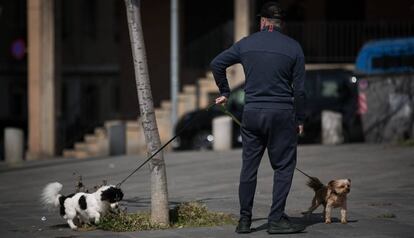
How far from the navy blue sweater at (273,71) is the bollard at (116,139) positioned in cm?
1624

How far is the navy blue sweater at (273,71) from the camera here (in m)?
8.39

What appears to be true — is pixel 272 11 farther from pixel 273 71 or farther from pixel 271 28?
pixel 273 71

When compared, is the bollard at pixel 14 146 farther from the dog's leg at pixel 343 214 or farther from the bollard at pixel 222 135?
the dog's leg at pixel 343 214

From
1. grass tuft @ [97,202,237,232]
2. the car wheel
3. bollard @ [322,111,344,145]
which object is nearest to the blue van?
bollard @ [322,111,344,145]

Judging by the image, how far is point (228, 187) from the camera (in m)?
13.2

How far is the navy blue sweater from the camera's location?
8.39 meters

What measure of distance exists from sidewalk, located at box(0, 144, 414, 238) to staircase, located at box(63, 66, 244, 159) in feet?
14.3

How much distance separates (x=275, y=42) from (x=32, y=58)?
60.1ft

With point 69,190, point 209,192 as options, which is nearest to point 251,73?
point 209,192

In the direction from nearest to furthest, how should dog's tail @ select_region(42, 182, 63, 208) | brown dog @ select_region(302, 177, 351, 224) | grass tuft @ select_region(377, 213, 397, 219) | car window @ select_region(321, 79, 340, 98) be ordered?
brown dog @ select_region(302, 177, 351, 224) < dog's tail @ select_region(42, 182, 63, 208) < grass tuft @ select_region(377, 213, 397, 219) < car window @ select_region(321, 79, 340, 98)

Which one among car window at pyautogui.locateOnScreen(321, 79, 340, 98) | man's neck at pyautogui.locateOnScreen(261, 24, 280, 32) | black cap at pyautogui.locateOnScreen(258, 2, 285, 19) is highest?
black cap at pyautogui.locateOnScreen(258, 2, 285, 19)

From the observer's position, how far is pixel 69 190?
44.1 feet

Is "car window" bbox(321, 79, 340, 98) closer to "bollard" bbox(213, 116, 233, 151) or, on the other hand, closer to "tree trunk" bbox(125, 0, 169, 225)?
"bollard" bbox(213, 116, 233, 151)

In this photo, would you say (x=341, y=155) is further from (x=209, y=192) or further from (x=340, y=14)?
(x=340, y=14)
